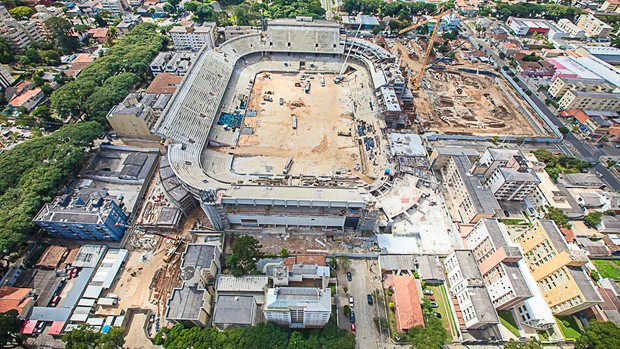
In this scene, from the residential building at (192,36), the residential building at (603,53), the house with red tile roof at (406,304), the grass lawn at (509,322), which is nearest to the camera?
the house with red tile roof at (406,304)

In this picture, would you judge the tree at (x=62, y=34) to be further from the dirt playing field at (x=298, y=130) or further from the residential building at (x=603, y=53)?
the residential building at (x=603, y=53)

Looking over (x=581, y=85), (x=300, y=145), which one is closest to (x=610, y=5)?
(x=581, y=85)

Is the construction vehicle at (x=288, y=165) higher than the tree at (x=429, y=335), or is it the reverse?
the construction vehicle at (x=288, y=165)

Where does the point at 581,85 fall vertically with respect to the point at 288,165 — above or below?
above

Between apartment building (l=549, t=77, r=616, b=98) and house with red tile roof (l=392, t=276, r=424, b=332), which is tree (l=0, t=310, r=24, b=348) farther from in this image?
apartment building (l=549, t=77, r=616, b=98)

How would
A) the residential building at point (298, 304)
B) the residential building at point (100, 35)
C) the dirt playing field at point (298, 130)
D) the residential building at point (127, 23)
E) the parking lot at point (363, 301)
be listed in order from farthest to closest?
1. the residential building at point (127, 23)
2. the residential building at point (100, 35)
3. the dirt playing field at point (298, 130)
4. the parking lot at point (363, 301)
5. the residential building at point (298, 304)

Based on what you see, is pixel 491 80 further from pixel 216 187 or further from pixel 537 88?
pixel 216 187

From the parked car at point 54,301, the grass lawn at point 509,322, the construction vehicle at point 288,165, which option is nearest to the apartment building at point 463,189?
the grass lawn at point 509,322

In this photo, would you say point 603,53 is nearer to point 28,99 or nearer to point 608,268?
point 608,268
